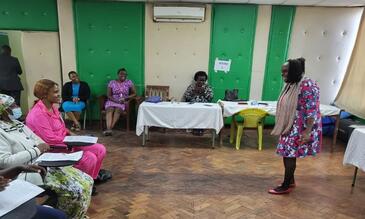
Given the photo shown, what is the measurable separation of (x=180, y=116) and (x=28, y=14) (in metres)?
3.68

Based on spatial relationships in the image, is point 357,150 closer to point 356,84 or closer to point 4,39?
point 356,84

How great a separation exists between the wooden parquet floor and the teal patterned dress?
0.40 m

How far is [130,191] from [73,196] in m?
0.94

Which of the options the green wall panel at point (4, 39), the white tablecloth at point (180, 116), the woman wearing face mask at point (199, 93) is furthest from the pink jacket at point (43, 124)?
the green wall panel at point (4, 39)

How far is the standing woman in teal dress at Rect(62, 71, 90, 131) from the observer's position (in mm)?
5000

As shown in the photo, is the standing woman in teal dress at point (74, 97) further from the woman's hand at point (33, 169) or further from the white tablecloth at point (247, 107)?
the woman's hand at point (33, 169)

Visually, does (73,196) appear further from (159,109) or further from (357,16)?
(357,16)

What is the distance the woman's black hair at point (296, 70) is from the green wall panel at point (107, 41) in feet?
11.6

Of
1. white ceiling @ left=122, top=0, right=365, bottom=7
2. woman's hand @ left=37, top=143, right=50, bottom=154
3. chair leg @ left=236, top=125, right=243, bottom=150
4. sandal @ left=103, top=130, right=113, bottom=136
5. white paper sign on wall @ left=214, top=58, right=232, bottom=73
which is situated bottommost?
sandal @ left=103, top=130, right=113, bottom=136

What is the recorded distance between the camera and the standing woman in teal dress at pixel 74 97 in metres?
5.00

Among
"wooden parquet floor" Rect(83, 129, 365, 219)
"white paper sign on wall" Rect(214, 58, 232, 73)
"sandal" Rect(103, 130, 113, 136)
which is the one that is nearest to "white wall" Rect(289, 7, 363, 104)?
"white paper sign on wall" Rect(214, 58, 232, 73)

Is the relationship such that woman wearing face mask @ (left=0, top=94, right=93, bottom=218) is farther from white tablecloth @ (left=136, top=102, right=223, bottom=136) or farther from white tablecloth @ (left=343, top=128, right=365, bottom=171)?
white tablecloth @ (left=343, top=128, right=365, bottom=171)

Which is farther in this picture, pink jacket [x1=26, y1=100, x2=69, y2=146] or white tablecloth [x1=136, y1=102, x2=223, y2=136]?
white tablecloth [x1=136, y1=102, x2=223, y2=136]

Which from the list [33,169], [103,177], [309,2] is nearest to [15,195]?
[33,169]
